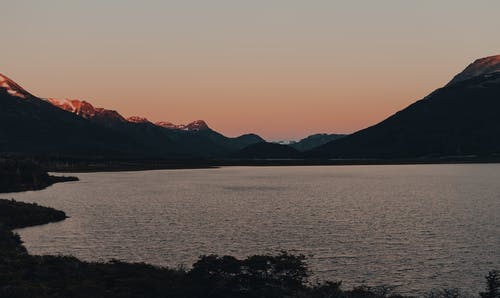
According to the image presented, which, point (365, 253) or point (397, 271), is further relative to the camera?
point (365, 253)

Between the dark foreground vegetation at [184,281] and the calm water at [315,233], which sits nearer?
the dark foreground vegetation at [184,281]

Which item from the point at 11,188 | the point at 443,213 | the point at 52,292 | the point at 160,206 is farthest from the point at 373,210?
the point at 11,188

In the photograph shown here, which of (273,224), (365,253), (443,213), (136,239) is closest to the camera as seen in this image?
(365,253)

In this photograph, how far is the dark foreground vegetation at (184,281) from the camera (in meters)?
45.2

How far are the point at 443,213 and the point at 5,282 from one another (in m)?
102

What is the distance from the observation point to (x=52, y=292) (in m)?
46.1

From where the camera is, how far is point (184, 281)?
50.5m

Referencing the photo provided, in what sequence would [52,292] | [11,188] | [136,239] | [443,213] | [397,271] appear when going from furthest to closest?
[11,188], [443,213], [136,239], [397,271], [52,292]

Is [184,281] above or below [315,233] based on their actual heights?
above

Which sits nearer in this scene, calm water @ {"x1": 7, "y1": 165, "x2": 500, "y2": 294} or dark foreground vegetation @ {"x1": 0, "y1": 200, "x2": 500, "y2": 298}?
dark foreground vegetation @ {"x1": 0, "y1": 200, "x2": 500, "y2": 298}

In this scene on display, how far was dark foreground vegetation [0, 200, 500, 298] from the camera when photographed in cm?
4525

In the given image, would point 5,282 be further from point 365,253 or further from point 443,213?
point 443,213

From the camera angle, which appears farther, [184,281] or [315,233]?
[315,233]

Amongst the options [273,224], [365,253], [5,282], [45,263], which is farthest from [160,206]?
[5,282]
